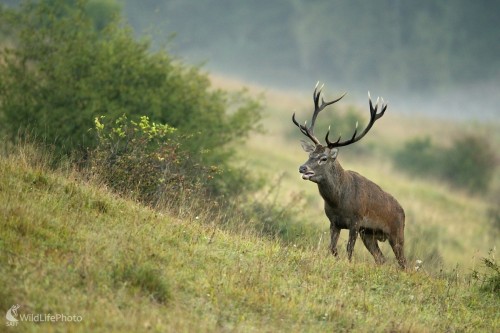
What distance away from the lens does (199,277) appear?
1052cm

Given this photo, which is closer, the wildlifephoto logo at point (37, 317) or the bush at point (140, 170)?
the wildlifephoto logo at point (37, 317)

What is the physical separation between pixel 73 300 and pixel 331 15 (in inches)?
4720

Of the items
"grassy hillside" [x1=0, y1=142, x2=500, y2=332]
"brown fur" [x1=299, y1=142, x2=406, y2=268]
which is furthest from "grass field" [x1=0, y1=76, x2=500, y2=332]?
"brown fur" [x1=299, y1=142, x2=406, y2=268]

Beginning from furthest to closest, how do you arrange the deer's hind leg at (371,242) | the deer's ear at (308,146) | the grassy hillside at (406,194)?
the grassy hillside at (406,194) < the deer's hind leg at (371,242) < the deer's ear at (308,146)

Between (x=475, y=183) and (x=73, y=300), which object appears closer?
(x=73, y=300)

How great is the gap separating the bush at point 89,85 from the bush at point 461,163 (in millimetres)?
20359

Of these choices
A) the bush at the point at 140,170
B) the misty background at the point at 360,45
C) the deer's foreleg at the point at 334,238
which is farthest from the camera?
the misty background at the point at 360,45

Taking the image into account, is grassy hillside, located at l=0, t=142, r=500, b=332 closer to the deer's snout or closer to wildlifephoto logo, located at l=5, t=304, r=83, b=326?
wildlifephoto logo, located at l=5, t=304, r=83, b=326

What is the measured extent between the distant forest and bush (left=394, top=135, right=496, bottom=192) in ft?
201

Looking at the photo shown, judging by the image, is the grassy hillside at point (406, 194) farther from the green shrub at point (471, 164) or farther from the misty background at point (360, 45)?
the misty background at point (360, 45)

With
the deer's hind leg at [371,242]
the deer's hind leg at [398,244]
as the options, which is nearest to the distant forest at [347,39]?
the deer's hind leg at [371,242]

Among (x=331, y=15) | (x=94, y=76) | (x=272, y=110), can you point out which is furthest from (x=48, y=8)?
(x=331, y=15)

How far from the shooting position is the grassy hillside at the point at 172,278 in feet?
30.6

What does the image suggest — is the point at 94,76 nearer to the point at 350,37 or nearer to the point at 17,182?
the point at 17,182
